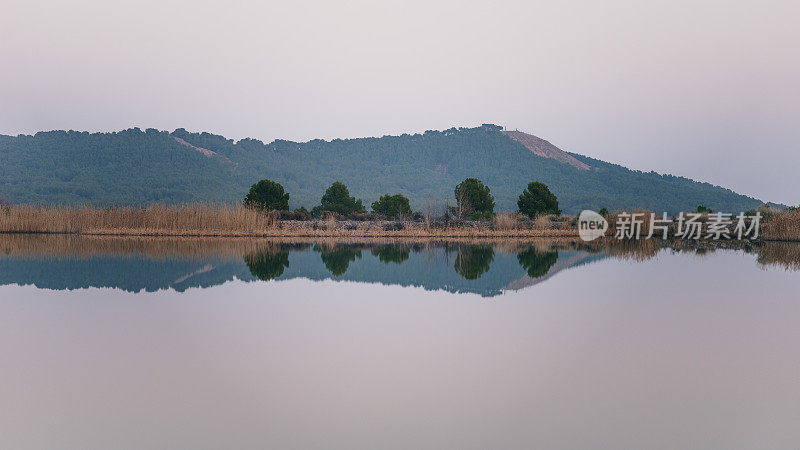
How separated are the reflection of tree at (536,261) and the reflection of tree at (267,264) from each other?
194 inches

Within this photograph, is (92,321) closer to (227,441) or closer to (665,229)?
(227,441)

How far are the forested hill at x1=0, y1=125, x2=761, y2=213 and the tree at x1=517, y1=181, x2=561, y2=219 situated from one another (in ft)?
217

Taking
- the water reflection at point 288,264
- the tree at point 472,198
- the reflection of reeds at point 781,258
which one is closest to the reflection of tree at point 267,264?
the water reflection at point 288,264

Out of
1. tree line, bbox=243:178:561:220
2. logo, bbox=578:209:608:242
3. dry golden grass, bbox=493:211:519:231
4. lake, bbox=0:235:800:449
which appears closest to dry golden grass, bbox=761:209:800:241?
logo, bbox=578:209:608:242

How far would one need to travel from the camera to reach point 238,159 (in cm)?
13838

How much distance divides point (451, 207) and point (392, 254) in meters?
16.8

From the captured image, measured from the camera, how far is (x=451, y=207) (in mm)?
33625

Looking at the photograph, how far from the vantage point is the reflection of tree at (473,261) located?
1259 centimetres

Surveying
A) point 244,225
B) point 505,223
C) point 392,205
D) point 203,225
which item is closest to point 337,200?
point 392,205

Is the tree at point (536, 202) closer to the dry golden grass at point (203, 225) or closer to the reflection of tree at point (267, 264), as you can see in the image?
the dry golden grass at point (203, 225)

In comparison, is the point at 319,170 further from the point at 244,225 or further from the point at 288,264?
the point at 288,264

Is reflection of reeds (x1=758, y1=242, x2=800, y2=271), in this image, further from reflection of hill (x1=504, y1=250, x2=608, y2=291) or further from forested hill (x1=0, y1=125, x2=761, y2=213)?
forested hill (x1=0, y1=125, x2=761, y2=213)

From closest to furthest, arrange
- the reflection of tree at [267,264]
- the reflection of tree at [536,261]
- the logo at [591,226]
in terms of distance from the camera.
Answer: the reflection of tree at [267,264] → the reflection of tree at [536,261] → the logo at [591,226]

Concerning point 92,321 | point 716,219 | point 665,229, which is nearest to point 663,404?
point 92,321
